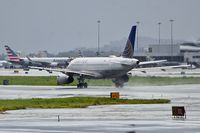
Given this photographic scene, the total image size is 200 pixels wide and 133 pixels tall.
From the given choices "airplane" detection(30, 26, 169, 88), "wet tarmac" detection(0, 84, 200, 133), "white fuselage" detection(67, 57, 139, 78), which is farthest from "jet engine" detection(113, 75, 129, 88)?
"wet tarmac" detection(0, 84, 200, 133)

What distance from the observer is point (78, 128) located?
44.5 metres

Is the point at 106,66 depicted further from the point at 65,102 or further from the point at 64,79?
the point at 65,102

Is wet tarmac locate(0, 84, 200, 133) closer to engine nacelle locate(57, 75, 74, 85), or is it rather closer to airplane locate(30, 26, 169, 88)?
airplane locate(30, 26, 169, 88)

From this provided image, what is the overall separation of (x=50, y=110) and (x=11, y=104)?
7919 mm

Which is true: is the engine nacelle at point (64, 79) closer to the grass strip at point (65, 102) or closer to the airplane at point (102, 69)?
the airplane at point (102, 69)

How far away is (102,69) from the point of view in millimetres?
109812

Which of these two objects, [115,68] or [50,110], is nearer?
[50,110]

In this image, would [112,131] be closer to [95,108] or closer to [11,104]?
[95,108]

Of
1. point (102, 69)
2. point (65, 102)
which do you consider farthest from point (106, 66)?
point (65, 102)

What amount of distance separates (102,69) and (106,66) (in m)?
0.76

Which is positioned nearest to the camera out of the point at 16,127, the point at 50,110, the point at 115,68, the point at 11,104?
the point at 16,127

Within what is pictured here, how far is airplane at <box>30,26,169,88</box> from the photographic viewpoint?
106875 mm

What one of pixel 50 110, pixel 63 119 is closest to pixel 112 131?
pixel 63 119

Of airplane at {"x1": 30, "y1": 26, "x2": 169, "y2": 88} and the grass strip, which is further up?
airplane at {"x1": 30, "y1": 26, "x2": 169, "y2": 88}
